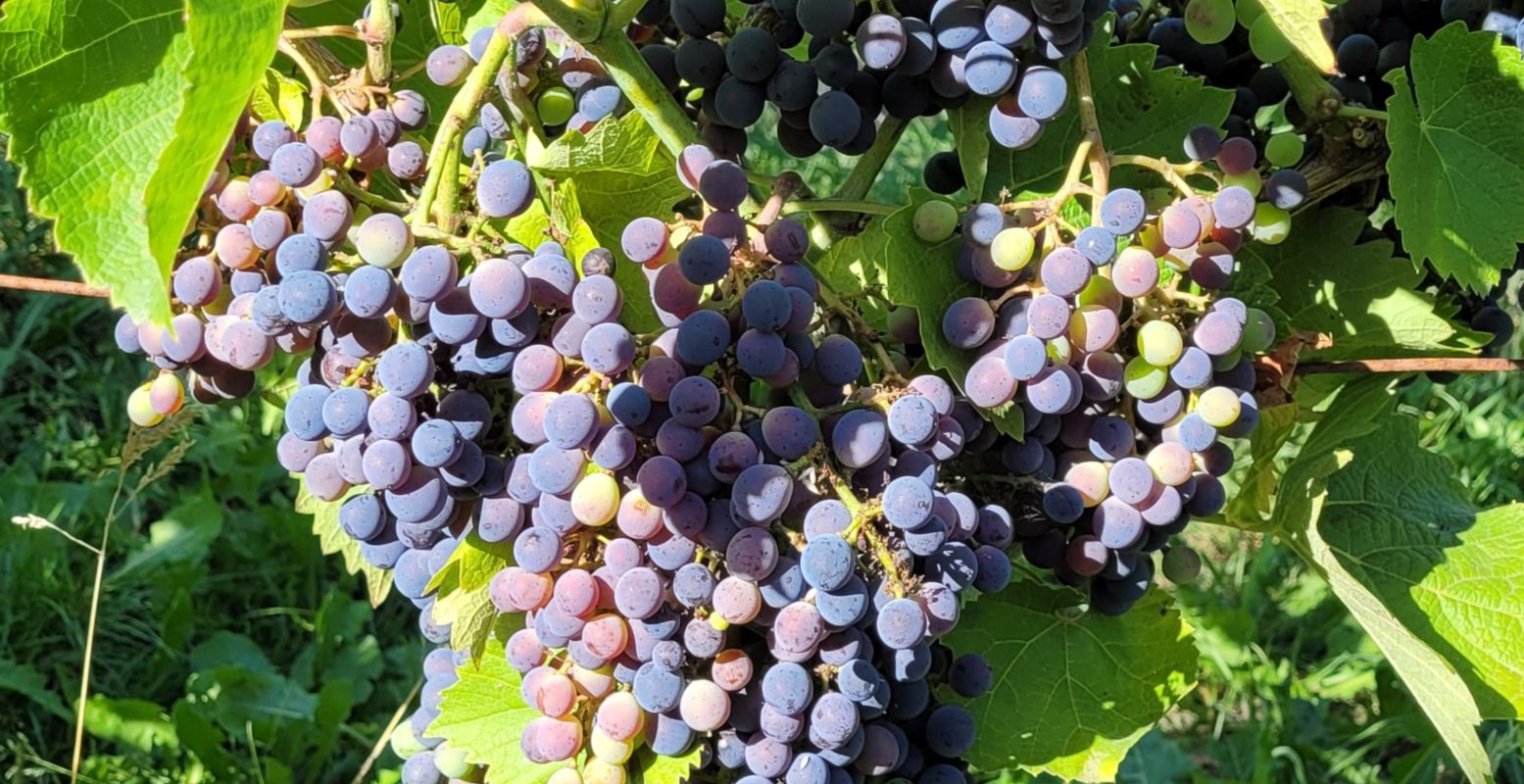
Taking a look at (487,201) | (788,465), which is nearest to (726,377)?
(788,465)

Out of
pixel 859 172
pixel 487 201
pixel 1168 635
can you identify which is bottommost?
pixel 1168 635

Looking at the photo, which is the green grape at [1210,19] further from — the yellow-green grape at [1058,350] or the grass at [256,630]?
the grass at [256,630]

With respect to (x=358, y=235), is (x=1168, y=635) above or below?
below

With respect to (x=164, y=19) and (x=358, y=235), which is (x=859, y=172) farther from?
(x=164, y=19)

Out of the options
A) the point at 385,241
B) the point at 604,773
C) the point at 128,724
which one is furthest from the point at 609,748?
the point at 128,724

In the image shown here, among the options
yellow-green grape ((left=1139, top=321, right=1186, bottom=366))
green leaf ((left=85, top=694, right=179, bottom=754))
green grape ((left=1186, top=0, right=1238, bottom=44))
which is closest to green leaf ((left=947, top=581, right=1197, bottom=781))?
yellow-green grape ((left=1139, top=321, right=1186, bottom=366))

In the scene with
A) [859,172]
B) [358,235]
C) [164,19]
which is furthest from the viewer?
[859,172]

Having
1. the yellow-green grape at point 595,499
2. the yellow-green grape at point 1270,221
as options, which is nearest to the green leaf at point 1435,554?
the yellow-green grape at point 1270,221
